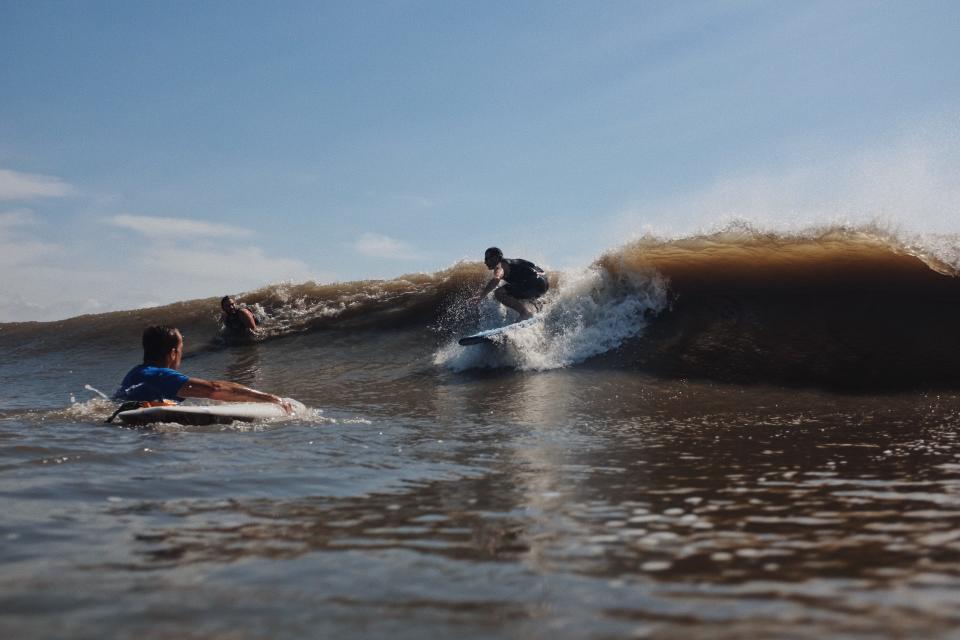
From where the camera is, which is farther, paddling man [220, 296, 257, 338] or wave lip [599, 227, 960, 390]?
paddling man [220, 296, 257, 338]

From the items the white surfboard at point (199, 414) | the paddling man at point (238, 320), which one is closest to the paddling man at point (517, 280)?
the paddling man at point (238, 320)

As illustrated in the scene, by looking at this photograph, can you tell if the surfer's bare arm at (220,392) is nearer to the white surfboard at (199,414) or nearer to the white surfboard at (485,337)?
the white surfboard at (199,414)

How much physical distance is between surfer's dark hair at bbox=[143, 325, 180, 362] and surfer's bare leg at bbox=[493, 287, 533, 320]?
7.00 meters

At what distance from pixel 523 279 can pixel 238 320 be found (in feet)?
23.0

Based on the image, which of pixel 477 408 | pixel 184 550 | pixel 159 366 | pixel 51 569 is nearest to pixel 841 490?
pixel 184 550

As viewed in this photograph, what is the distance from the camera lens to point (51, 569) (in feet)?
8.79

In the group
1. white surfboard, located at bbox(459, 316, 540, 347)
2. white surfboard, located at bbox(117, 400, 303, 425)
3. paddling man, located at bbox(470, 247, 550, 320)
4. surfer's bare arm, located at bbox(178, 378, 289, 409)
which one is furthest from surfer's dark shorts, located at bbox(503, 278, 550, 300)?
white surfboard, located at bbox(117, 400, 303, 425)

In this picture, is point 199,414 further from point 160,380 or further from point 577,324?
point 577,324

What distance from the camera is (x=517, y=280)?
13320 mm

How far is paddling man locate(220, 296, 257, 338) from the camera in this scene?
16438mm

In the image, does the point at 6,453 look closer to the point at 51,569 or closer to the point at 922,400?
the point at 51,569

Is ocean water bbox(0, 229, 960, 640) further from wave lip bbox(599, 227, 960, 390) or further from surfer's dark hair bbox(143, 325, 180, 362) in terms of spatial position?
surfer's dark hair bbox(143, 325, 180, 362)

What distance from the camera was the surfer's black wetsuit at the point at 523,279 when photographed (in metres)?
13.3

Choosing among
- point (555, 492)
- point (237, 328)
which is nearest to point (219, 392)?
point (555, 492)
